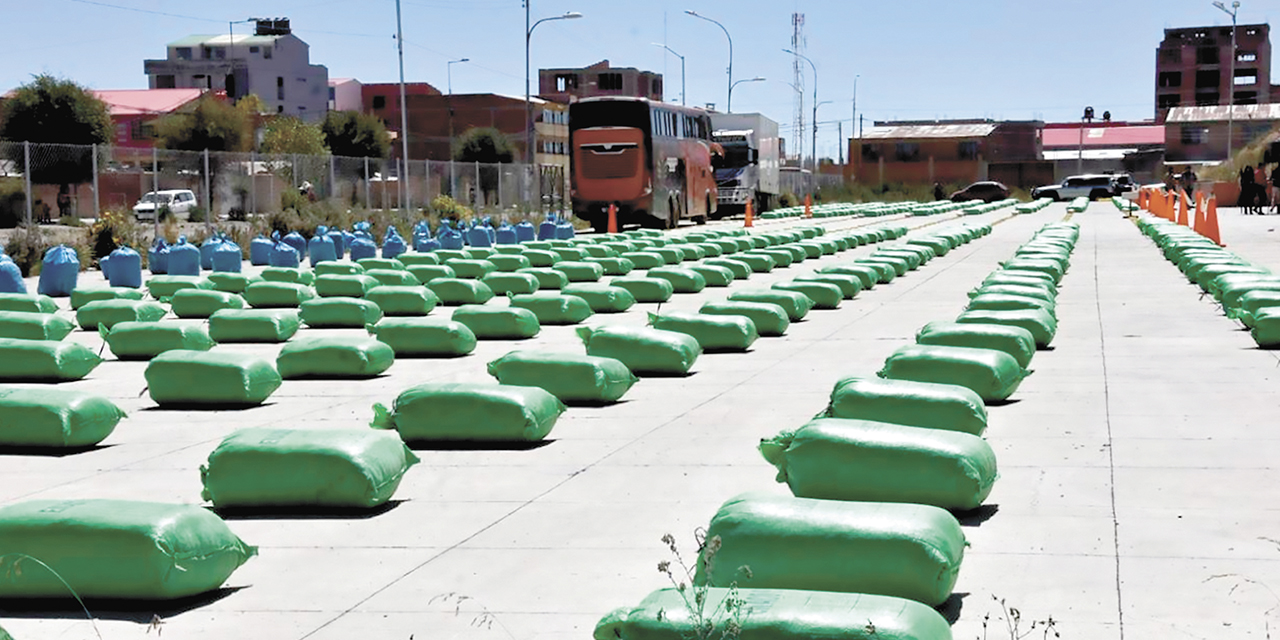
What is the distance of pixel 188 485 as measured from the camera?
828cm

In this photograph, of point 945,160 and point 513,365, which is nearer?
point 513,365

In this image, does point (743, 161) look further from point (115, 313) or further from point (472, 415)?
point (472, 415)

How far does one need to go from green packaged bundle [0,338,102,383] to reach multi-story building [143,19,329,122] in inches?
4267

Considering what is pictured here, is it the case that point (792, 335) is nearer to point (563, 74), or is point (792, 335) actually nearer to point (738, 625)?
point (738, 625)

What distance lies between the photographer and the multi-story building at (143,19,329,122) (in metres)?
119

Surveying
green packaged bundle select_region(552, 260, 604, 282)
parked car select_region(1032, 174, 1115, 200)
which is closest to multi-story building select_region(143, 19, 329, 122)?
parked car select_region(1032, 174, 1115, 200)

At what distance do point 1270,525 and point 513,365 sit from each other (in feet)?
19.2

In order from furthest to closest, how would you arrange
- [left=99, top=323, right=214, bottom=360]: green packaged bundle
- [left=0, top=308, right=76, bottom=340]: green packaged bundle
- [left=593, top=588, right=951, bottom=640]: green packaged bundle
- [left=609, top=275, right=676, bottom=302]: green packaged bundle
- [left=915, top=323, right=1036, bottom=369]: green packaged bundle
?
1. [left=609, top=275, right=676, bottom=302]: green packaged bundle
2. [left=0, top=308, right=76, bottom=340]: green packaged bundle
3. [left=99, top=323, right=214, bottom=360]: green packaged bundle
4. [left=915, top=323, right=1036, bottom=369]: green packaged bundle
5. [left=593, top=588, right=951, bottom=640]: green packaged bundle

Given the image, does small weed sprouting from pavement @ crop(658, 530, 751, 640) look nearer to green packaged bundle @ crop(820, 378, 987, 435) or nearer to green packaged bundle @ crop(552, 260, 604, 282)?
green packaged bundle @ crop(820, 378, 987, 435)

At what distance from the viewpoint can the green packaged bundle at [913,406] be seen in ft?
28.1

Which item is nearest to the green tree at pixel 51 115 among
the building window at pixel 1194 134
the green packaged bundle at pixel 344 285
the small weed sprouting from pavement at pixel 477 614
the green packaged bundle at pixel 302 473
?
the green packaged bundle at pixel 344 285

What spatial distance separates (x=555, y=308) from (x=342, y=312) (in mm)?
2447

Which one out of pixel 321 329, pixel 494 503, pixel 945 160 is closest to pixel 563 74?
pixel 945 160

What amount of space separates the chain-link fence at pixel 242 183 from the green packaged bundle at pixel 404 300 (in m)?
13.2
